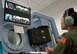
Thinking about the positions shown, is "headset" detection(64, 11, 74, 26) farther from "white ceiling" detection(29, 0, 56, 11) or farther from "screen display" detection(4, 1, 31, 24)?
"white ceiling" detection(29, 0, 56, 11)

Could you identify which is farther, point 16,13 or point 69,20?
point 16,13

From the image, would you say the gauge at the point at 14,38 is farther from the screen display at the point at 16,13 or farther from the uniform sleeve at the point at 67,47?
the uniform sleeve at the point at 67,47

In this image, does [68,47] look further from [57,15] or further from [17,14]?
[57,15]

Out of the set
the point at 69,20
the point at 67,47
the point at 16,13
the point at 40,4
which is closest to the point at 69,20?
the point at 69,20

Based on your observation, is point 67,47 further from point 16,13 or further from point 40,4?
point 40,4

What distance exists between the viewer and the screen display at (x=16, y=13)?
230 centimetres

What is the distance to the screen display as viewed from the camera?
2.30m

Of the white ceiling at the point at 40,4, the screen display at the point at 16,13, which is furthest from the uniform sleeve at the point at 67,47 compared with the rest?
the white ceiling at the point at 40,4

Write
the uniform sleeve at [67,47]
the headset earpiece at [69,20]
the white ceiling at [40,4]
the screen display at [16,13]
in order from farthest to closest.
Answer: the white ceiling at [40,4] → the screen display at [16,13] → the headset earpiece at [69,20] → the uniform sleeve at [67,47]

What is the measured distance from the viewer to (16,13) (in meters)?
2.46

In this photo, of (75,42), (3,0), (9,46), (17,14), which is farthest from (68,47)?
(3,0)

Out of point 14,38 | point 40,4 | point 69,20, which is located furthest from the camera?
point 40,4

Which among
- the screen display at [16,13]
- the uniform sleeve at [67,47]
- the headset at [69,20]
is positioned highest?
the screen display at [16,13]

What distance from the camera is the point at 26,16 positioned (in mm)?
2625
